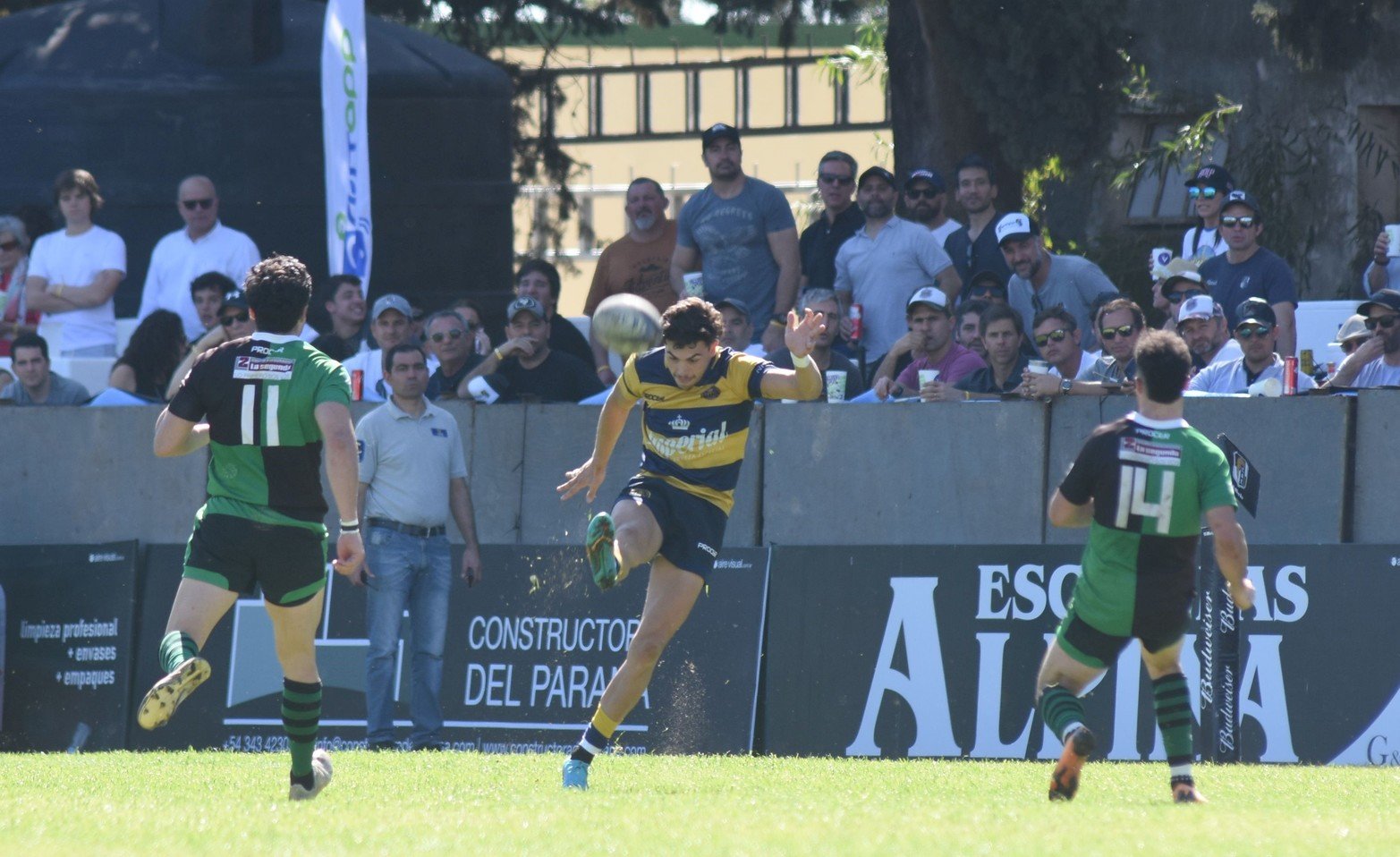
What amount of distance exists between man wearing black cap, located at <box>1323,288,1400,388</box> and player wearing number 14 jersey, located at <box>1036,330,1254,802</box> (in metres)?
3.95

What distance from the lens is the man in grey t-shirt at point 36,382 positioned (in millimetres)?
13781

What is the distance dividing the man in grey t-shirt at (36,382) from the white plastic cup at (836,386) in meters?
5.18

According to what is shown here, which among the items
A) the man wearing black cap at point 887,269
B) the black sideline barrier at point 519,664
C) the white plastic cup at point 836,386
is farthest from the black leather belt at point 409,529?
the man wearing black cap at point 887,269

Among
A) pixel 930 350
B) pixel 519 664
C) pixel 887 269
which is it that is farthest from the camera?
pixel 887 269

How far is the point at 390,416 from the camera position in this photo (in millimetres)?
12352

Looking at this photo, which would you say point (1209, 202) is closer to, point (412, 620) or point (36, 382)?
point (412, 620)

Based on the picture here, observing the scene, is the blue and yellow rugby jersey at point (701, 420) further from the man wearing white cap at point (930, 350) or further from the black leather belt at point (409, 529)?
the black leather belt at point (409, 529)

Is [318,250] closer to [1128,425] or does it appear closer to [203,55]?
[203,55]

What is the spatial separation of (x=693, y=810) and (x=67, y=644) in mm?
7180

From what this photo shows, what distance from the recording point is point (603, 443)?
356 inches

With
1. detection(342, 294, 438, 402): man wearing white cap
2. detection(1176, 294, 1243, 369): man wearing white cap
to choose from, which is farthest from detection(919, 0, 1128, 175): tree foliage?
detection(342, 294, 438, 402): man wearing white cap

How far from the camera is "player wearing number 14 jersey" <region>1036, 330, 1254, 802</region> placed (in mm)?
7602

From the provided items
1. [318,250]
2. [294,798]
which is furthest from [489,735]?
[318,250]

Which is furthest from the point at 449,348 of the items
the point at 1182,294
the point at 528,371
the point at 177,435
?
the point at 177,435
